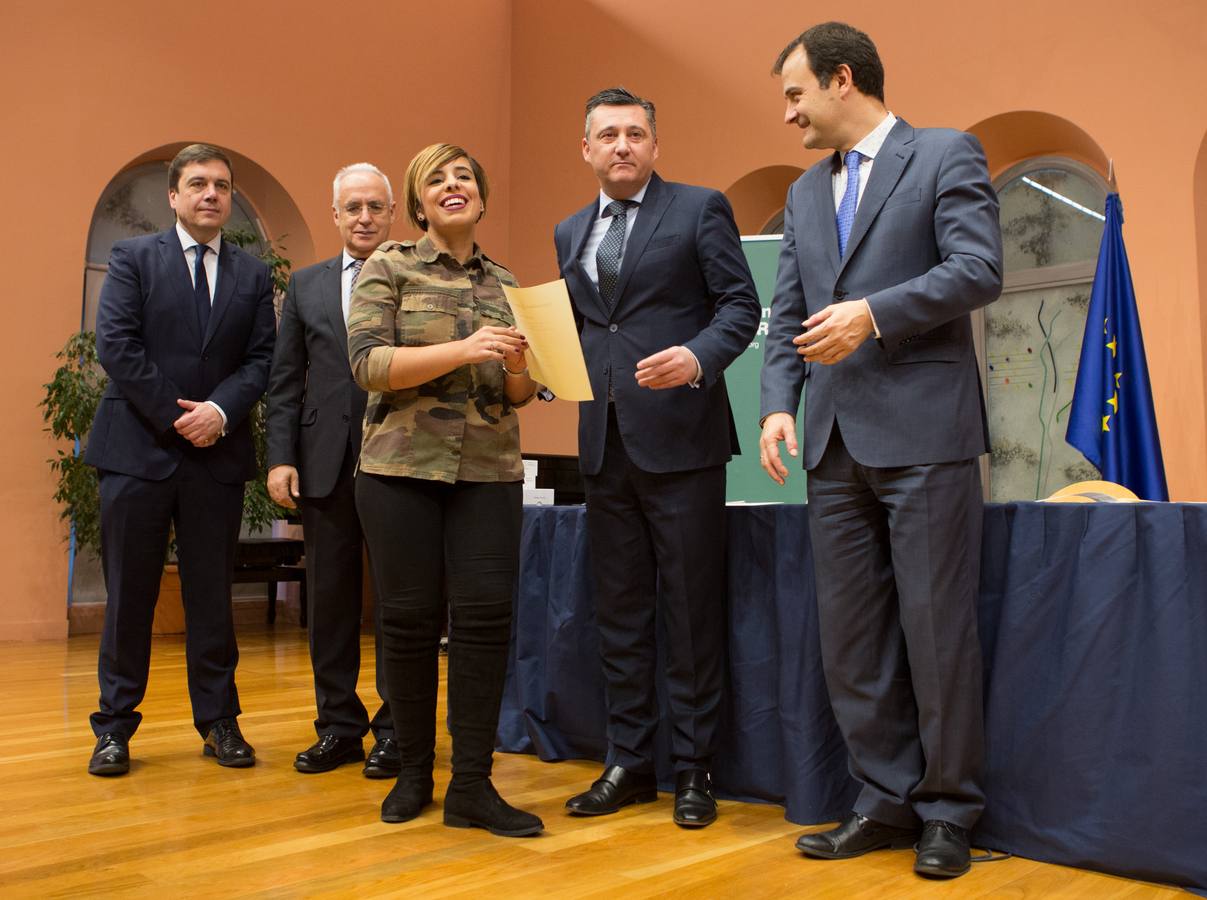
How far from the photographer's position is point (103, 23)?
20.7 feet

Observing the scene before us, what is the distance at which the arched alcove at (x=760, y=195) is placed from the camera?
6809 millimetres

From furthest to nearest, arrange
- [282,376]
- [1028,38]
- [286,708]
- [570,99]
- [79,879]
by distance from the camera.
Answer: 1. [570,99]
2. [1028,38]
3. [286,708]
4. [282,376]
5. [79,879]

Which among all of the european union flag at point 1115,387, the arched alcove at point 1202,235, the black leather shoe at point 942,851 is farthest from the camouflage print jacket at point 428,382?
the arched alcove at point 1202,235

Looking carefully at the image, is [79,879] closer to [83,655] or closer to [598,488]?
[598,488]

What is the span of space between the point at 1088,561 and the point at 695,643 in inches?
31.9

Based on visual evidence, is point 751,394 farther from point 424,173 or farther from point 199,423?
point 424,173

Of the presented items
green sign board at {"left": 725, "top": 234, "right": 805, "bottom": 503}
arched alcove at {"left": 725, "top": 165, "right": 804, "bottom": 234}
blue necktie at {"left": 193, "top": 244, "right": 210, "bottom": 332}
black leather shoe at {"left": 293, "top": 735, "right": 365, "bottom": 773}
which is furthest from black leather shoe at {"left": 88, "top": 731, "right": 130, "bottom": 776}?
arched alcove at {"left": 725, "top": 165, "right": 804, "bottom": 234}

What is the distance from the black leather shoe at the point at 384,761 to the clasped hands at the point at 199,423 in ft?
2.92

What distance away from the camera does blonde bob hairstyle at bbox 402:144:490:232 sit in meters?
2.31

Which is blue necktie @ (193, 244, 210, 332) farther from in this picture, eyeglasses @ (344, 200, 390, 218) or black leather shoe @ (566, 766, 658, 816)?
black leather shoe @ (566, 766, 658, 816)

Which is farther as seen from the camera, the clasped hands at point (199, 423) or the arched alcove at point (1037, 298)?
the arched alcove at point (1037, 298)

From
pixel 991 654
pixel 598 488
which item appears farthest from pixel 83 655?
pixel 991 654

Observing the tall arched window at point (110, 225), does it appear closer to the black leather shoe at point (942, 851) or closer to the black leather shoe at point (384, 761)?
the black leather shoe at point (384, 761)

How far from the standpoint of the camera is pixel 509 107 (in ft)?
27.4
